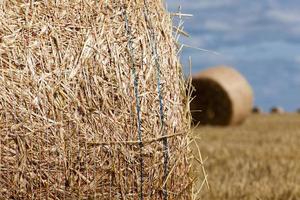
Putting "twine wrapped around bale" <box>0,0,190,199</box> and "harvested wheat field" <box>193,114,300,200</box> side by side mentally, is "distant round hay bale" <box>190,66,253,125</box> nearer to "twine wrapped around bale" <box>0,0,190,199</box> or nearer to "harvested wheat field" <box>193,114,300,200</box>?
"harvested wheat field" <box>193,114,300,200</box>

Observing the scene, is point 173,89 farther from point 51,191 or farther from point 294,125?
point 294,125

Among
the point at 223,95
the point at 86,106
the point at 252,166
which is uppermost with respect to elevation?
the point at 86,106

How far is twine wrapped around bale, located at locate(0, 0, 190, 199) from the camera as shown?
3.48 m

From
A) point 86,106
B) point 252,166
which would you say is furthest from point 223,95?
point 86,106

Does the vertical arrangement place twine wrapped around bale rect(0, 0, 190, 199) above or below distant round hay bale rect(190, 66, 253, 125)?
above

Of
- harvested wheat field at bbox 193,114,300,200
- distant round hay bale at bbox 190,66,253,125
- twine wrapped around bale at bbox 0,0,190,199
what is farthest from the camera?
distant round hay bale at bbox 190,66,253,125

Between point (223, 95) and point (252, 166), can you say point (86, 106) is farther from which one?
point (223, 95)

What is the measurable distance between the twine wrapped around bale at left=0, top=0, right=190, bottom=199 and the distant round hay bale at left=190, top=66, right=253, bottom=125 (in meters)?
10.2

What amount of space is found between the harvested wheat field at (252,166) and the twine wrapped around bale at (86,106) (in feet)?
1.33

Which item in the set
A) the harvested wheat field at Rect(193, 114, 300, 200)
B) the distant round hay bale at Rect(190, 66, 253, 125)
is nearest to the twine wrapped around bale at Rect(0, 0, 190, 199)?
the harvested wheat field at Rect(193, 114, 300, 200)

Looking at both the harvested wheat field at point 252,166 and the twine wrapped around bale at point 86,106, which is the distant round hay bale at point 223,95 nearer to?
the harvested wheat field at point 252,166

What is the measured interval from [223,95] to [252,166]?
6.58m

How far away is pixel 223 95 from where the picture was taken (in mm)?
14102

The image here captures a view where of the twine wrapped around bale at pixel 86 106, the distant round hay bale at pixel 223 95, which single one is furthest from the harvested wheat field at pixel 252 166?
the distant round hay bale at pixel 223 95
